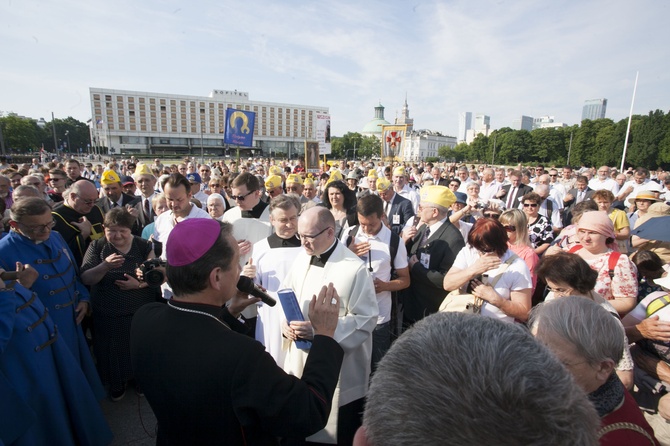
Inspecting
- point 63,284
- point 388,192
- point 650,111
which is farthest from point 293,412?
point 650,111

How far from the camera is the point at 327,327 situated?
1822 millimetres

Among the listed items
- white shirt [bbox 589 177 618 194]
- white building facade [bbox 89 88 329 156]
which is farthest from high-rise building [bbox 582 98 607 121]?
white shirt [bbox 589 177 618 194]

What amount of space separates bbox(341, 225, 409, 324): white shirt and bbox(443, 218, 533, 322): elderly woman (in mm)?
721

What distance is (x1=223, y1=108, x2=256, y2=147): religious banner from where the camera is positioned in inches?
516

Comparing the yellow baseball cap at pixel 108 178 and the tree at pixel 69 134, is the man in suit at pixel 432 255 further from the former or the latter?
the tree at pixel 69 134

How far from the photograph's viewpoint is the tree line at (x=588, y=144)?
2063 inches

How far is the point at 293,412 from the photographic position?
4.76 ft

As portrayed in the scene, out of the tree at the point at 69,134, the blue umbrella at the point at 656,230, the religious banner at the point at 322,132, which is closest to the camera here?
the blue umbrella at the point at 656,230

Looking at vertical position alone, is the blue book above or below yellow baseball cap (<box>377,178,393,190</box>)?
below

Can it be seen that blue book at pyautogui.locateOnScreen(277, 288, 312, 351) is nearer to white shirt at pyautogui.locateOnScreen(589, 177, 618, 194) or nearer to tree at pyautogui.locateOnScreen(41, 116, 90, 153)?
white shirt at pyautogui.locateOnScreen(589, 177, 618, 194)

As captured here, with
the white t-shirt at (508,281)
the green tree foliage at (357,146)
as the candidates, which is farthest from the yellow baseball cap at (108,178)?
the green tree foliage at (357,146)

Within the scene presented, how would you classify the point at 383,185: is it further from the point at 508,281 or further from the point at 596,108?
the point at 596,108

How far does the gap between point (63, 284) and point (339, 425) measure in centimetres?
289

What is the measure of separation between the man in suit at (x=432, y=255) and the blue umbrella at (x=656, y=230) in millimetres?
2076
